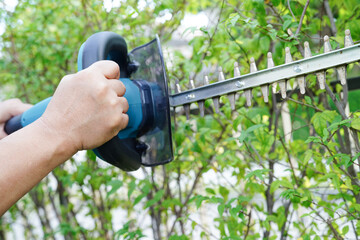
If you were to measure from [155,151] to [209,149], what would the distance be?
0.82 metres

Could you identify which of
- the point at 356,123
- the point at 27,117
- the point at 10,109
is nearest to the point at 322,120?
the point at 356,123

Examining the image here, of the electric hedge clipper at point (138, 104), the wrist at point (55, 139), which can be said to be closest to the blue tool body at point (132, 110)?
the electric hedge clipper at point (138, 104)

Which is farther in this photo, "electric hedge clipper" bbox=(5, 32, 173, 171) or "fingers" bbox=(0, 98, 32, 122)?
"fingers" bbox=(0, 98, 32, 122)

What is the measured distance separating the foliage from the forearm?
1.79 ft

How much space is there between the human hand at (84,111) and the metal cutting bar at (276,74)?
9.5 inches

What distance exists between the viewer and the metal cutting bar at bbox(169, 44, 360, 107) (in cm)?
74

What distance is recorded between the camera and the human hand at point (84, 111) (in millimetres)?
774

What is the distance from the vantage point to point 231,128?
1.84 meters

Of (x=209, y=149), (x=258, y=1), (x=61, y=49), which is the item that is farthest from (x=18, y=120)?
(x=61, y=49)

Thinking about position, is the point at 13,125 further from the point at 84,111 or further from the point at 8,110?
the point at 84,111

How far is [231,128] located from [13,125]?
1.03 m

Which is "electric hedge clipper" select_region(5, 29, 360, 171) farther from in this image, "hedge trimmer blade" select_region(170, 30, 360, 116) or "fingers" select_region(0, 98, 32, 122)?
"fingers" select_region(0, 98, 32, 122)

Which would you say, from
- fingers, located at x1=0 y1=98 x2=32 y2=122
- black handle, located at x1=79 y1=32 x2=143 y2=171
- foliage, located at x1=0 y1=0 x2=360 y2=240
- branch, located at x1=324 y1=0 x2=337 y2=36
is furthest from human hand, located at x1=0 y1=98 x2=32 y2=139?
branch, located at x1=324 y1=0 x2=337 y2=36

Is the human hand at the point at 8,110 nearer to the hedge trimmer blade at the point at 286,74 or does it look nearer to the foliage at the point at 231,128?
the foliage at the point at 231,128
